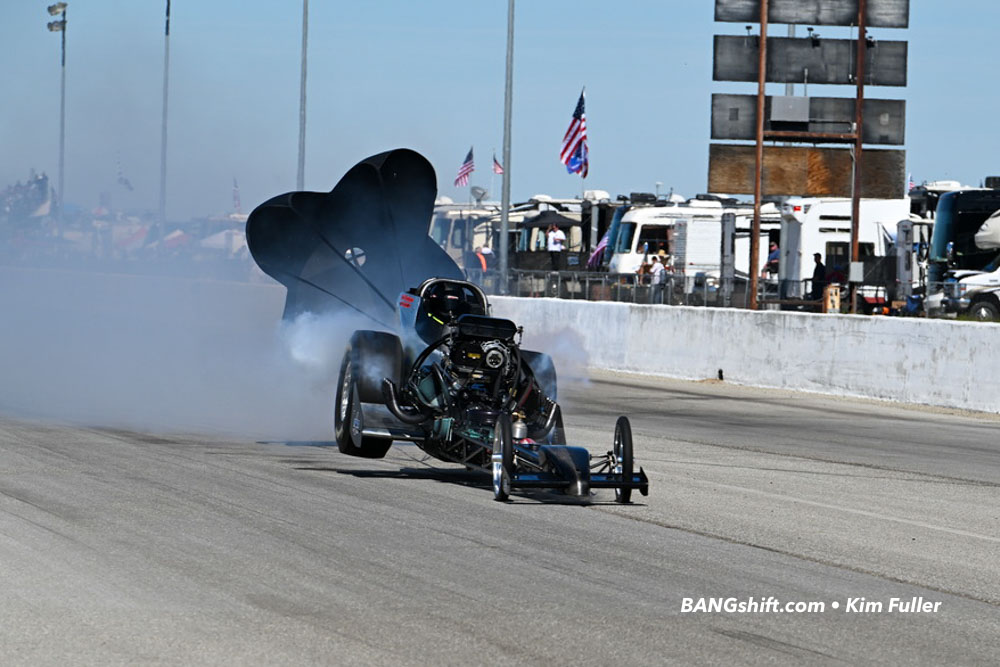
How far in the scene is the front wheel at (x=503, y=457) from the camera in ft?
32.7

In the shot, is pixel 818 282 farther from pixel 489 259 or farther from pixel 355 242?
pixel 355 242

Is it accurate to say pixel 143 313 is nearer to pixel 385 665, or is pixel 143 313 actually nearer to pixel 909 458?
pixel 909 458

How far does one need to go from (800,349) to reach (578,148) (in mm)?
26381

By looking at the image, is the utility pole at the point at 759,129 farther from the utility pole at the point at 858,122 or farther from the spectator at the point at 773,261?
the spectator at the point at 773,261

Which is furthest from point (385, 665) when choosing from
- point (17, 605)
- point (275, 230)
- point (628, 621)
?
point (275, 230)

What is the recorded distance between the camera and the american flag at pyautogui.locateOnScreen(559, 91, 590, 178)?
156 ft

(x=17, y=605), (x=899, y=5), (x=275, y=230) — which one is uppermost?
(x=899, y=5)

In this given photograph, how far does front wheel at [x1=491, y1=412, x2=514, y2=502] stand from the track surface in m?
0.14

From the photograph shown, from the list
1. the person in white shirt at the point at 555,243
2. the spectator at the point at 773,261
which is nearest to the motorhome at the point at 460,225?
the person in white shirt at the point at 555,243

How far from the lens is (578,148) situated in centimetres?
4800

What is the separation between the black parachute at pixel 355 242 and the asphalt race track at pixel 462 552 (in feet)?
4.67

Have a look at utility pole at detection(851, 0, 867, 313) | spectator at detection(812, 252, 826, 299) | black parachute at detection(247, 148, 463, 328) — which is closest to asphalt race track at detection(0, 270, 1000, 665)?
black parachute at detection(247, 148, 463, 328)

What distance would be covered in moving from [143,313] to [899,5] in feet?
54.3

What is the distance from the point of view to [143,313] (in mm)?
31375
